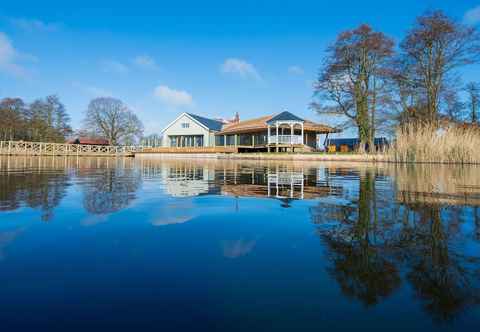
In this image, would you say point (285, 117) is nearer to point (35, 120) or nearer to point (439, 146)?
point (439, 146)

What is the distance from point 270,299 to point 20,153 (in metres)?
44.0

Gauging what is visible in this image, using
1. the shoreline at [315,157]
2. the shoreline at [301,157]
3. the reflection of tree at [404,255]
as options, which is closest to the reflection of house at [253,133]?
the shoreline at [301,157]

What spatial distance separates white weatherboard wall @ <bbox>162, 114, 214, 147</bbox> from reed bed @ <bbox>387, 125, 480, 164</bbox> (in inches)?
1105

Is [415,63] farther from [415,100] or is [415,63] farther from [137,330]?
[137,330]

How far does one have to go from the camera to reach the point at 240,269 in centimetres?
199

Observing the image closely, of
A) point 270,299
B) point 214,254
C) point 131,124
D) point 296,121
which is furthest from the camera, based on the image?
point 131,124

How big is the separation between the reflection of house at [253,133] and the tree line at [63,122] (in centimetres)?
1583

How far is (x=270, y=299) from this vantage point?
5.24 feet

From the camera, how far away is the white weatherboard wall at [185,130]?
136 ft

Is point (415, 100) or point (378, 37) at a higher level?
point (378, 37)

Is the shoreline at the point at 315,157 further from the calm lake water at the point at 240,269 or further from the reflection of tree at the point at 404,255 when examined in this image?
the calm lake water at the point at 240,269

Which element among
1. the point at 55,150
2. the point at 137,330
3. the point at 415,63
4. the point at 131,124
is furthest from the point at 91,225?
the point at 131,124

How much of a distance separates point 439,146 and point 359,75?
14915mm

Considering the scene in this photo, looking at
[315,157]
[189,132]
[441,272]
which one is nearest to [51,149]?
[189,132]
